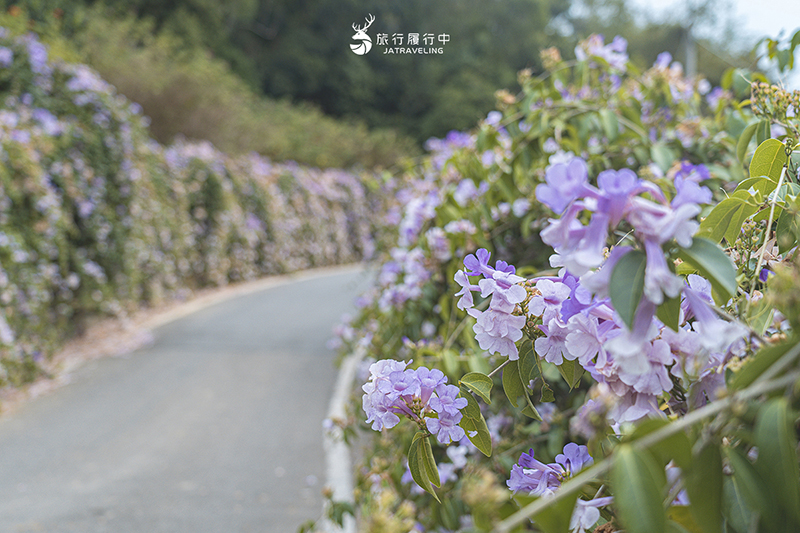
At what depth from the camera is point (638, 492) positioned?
0.40 metres

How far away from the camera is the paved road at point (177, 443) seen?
2760 mm

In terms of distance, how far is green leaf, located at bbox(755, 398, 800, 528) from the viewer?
393 mm

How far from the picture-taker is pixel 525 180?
206 centimetres

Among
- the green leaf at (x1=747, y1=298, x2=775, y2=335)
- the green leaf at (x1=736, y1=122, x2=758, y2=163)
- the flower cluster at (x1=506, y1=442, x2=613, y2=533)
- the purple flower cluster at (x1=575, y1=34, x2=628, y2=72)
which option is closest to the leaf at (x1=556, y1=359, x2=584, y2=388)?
the flower cluster at (x1=506, y1=442, x2=613, y2=533)

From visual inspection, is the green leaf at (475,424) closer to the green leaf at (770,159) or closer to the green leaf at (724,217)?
the green leaf at (724,217)

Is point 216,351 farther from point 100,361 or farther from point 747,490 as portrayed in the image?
point 747,490

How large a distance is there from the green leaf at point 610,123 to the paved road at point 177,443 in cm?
228

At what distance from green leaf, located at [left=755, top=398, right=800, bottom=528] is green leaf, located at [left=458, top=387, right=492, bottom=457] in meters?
0.37

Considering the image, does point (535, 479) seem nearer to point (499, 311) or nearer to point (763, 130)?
point (499, 311)

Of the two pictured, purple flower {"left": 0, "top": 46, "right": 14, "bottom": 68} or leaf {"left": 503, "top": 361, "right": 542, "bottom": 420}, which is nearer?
leaf {"left": 503, "top": 361, "right": 542, "bottom": 420}

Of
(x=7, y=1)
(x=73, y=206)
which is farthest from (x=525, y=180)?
(x=7, y=1)

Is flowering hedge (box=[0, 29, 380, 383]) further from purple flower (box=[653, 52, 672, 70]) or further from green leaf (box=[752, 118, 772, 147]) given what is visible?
green leaf (box=[752, 118, 772, 147])

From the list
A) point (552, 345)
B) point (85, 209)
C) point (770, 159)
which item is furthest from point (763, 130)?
point (85, 209)

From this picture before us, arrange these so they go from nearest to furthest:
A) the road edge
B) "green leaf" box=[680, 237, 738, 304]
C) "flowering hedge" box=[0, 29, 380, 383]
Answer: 1. "green leaf" box=[680, 237, 738, 304]
2. the road edge
3. "flowering hedge" box=[0, 29, 380, 383]
